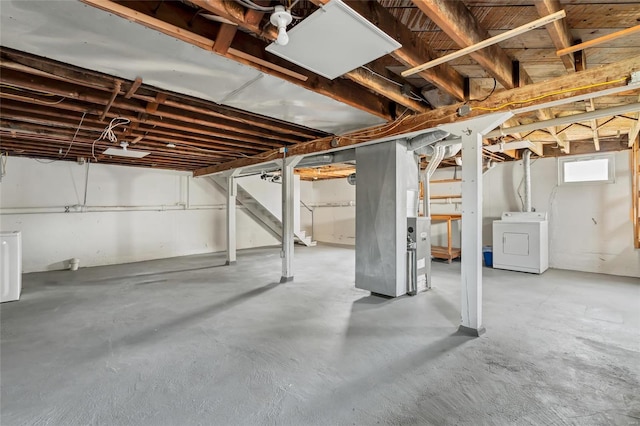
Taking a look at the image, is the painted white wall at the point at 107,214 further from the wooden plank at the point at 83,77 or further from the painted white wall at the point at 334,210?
the wooden plank at the point at 83,77

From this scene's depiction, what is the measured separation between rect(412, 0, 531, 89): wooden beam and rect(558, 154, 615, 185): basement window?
180 inches

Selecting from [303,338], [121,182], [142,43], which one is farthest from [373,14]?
[121,182]

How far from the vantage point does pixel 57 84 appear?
2430 millimetres

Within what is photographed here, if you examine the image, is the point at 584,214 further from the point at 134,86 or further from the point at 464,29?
the point at 134,86

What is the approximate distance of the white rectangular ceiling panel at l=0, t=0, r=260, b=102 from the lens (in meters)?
1.54

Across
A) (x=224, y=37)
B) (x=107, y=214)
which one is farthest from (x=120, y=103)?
(x=107, y=214)

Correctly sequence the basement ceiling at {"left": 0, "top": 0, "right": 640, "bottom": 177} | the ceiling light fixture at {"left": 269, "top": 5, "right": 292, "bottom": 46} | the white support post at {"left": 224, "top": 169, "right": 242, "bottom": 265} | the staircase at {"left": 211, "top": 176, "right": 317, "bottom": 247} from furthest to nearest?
the staircase at {"left": 211, "top": 176, "right": 317, "bottom": 247}
the white support post at {"left": 224, "top": 169, "right": 242, "bottom": 265}
the basement ceiling at {"left": 0, "top": 0, "right": 640, "bottom": 177}
the ceiling light fixture at {"left": 269, "top": 5, "right": 292, "bottom": 46}

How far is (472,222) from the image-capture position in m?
2.71

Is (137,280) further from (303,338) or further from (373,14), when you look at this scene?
(373,14)

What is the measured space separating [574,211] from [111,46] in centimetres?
721

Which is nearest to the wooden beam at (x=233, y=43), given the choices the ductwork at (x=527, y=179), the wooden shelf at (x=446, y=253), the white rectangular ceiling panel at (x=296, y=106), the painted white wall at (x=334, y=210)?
the white rectangular ceiling panel at (x=296, y=106)

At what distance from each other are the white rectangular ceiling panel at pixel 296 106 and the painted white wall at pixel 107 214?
5.22 meters

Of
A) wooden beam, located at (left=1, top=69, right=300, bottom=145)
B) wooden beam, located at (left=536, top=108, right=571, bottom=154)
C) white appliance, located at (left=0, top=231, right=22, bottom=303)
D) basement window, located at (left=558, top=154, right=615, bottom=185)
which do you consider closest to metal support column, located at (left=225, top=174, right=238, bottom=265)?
wooden beam, located at (left=1, top=69, right=300, bottom=145)

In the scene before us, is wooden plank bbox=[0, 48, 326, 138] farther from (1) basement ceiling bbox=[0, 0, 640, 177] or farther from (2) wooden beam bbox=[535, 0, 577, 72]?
(2) wooden beam bbox=[535, 0, 577, 72]
